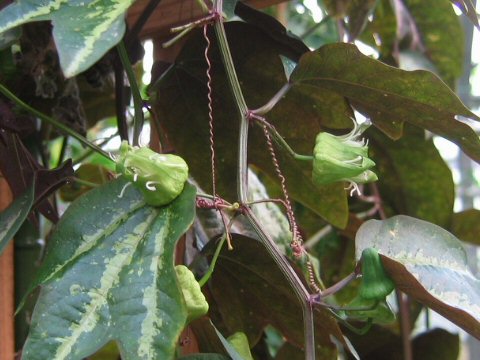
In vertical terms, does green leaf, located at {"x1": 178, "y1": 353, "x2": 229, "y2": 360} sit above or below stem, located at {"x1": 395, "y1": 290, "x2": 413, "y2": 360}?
above

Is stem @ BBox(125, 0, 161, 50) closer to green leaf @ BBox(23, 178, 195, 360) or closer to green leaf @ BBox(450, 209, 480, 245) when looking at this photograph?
green leaf @ BBox(23, 178, 195, 360)

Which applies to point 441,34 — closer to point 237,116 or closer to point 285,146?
point 237,116

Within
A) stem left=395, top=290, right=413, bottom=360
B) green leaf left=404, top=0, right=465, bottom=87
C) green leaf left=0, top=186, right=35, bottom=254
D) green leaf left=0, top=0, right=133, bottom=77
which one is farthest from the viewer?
green leaf left=404, top=0, right=465, bottom=87

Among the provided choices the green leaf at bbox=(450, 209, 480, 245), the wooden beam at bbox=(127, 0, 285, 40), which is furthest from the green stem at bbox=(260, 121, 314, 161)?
the green leaf at bbox=(450, 209, 480, 245)

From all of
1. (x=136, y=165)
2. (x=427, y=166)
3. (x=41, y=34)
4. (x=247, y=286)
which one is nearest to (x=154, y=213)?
(x=136, y=165)

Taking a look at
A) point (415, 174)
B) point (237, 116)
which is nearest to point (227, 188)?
point (237, 116)

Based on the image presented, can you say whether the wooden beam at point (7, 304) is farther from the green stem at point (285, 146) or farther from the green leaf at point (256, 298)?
the green stem at point (285, 146)

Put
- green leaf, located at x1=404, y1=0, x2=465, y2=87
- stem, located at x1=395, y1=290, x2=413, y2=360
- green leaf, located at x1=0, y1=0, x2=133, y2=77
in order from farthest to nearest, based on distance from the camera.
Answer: green leaf, located at x1=404, y1=0, x2=465, y2=87 < stem, located at x1=395, y1=290, x2=413, y2=360 < green leaf, located at x1=0, y1=0, x2=133, y2=77
